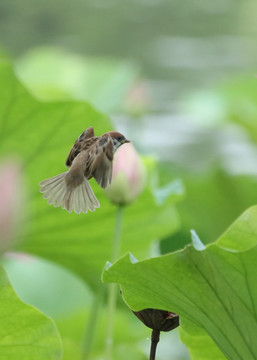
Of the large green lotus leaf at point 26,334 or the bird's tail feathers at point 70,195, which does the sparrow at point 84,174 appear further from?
the large green lotus leaf at point 26,334

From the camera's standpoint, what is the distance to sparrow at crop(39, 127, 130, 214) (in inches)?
15.9

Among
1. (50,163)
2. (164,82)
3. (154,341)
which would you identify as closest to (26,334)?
(154,341)

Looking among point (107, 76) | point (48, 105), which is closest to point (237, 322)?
point (48, 105)

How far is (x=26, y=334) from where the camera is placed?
1.92 feet

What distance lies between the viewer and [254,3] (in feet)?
25.2

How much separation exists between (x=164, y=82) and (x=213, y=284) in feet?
16.1

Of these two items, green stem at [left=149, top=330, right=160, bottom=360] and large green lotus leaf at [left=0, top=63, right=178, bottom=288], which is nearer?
green stem at [left=149, top=330, right=160, bottom=360]

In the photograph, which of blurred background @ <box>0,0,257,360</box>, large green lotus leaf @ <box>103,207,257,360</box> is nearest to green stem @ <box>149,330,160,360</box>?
large green lotus leaf @ <box>103,207,257,360</box>

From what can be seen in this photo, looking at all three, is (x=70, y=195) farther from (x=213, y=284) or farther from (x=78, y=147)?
(x=213, y=284)

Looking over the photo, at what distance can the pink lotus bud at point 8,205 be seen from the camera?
706 mm

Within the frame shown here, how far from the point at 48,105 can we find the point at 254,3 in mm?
7102

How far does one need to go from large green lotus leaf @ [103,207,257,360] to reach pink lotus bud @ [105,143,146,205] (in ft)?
0.72

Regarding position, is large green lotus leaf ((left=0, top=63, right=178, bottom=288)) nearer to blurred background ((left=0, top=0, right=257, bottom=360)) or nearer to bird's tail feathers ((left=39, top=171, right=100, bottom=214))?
blurred background ((left=0, top=0, right=257, bottom=360))

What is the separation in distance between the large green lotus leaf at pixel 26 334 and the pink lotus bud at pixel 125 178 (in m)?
0.19
